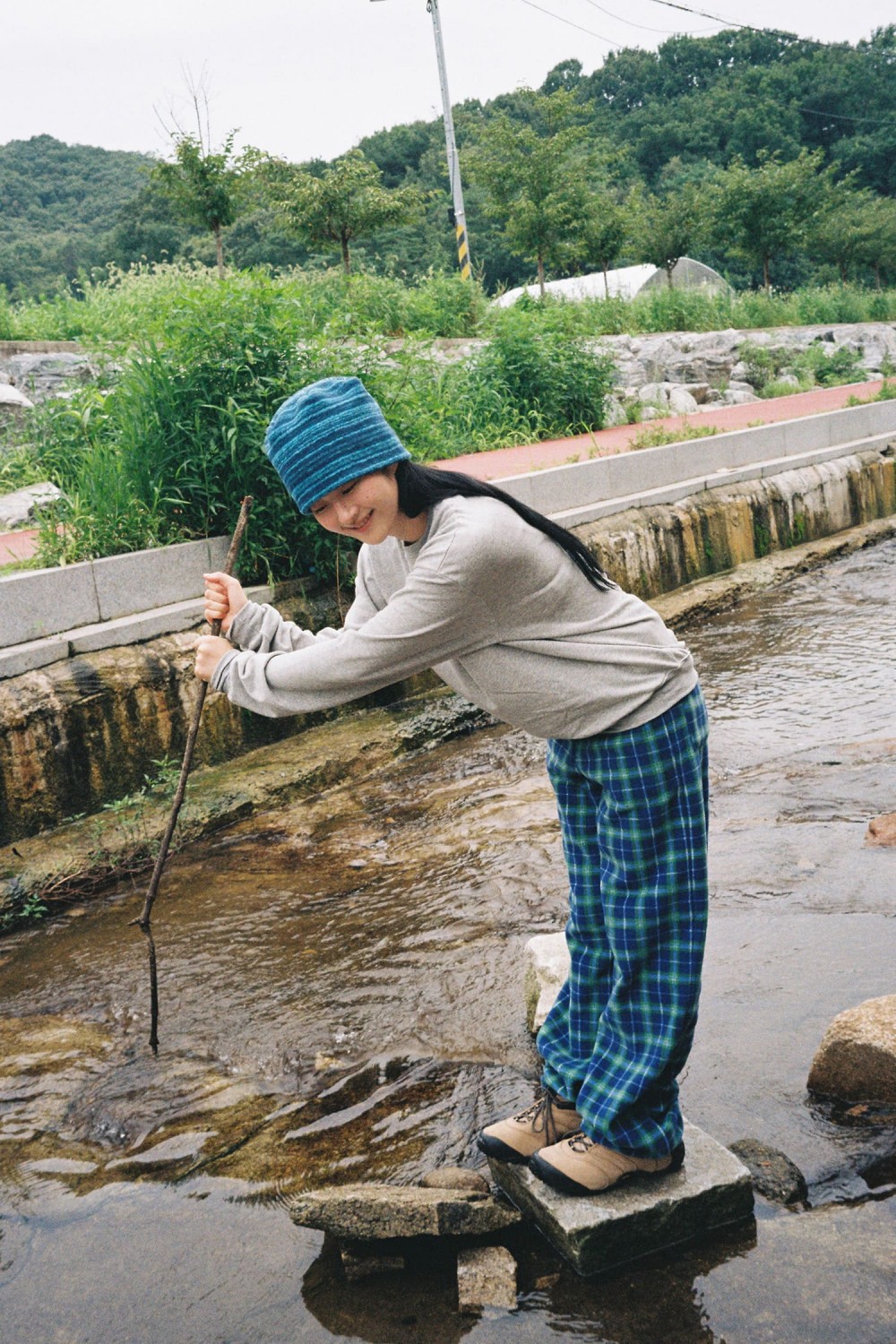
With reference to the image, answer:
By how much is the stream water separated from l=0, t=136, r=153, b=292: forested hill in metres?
34.1

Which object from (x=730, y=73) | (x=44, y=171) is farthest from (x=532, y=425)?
(x=730, y=73)

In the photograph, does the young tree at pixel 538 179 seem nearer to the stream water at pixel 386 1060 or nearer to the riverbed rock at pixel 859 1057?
the stream water at pixel 386 1060

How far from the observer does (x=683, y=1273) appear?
7.48 ft

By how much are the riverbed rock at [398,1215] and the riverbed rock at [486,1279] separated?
5 cm

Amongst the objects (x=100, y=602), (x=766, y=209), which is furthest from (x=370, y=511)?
(x=766, y=209)

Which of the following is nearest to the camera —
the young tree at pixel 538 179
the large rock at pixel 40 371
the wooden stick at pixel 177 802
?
the wooden stick at pixel 177 802

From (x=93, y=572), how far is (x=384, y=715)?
1813 mm

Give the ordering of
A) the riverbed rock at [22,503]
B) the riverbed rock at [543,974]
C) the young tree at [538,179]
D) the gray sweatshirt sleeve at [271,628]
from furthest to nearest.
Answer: the young tree at [538,179], the riverbed rock at [22,503], the riverbed rock at [543,974], the gray sweatshirt sleeve at [271,628]

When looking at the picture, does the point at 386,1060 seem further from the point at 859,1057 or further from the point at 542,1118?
the point at 859,1057

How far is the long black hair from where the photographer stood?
84.0 inches

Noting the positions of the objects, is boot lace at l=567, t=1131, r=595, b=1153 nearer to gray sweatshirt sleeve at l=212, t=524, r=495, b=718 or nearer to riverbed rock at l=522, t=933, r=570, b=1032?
riverbed rock at l=522, t=933, r=570, b=1032

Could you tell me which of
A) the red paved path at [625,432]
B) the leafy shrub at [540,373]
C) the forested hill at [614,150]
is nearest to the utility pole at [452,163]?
the red paved path at [625,432]

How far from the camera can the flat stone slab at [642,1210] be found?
225 centimetres

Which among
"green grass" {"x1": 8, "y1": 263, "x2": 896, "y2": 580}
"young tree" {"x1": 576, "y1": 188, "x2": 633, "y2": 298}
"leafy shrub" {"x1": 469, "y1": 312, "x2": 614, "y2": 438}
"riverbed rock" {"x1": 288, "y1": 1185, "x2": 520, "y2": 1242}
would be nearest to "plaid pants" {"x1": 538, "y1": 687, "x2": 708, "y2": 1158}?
"riverbed rock" {"x1": 288, "y1": 1185, "x2": 520, "y2": 1242}
